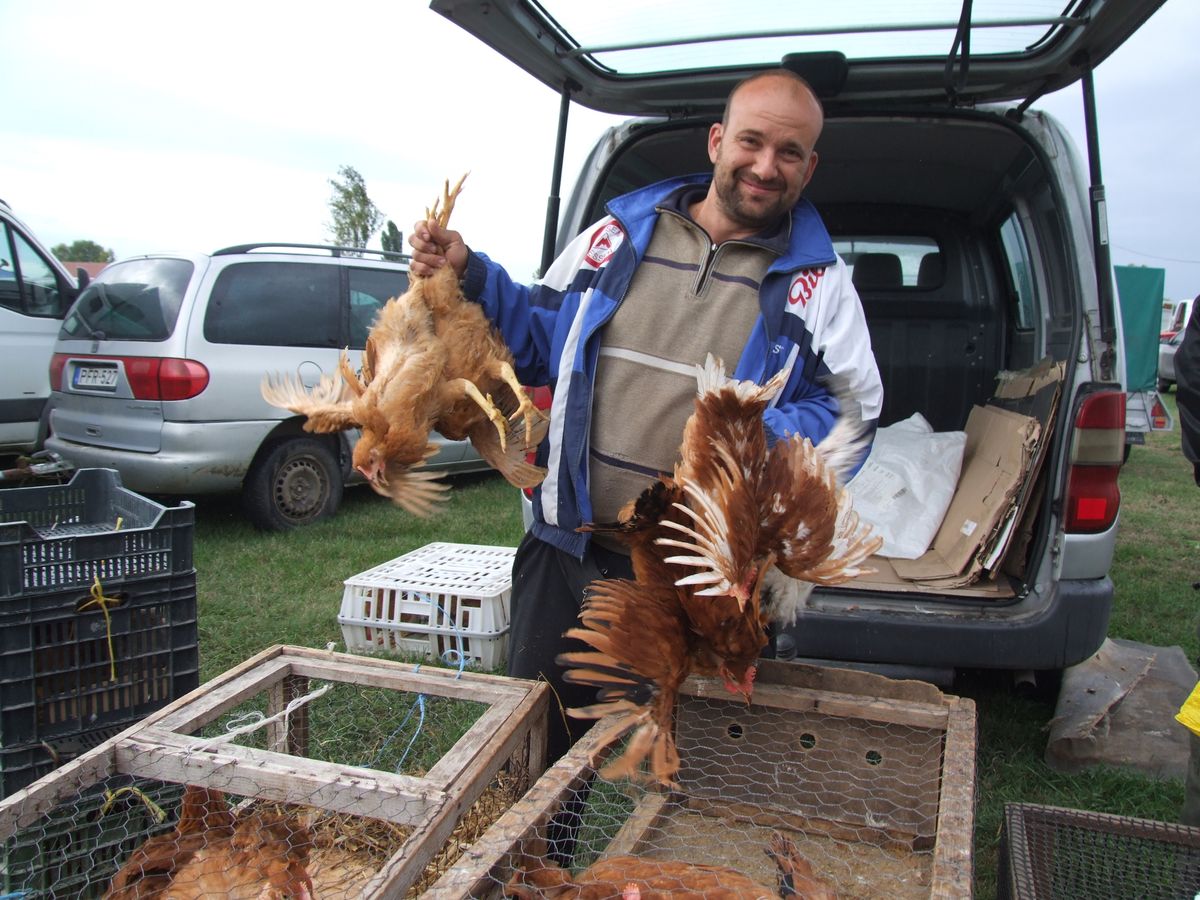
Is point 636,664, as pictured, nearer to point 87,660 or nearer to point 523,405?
point 523,405

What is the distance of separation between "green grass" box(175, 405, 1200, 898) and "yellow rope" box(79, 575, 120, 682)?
6.08ft

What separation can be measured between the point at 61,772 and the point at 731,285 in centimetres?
177

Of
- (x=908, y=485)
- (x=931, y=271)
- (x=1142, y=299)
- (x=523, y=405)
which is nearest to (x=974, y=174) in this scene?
(x=931, y=271)

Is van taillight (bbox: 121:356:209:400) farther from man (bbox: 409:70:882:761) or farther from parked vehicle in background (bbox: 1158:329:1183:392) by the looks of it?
parked vehicle in background (bbox: 1158:329:1183:392)

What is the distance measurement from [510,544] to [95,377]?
317 cm

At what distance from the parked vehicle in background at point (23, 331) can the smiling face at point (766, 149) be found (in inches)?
270

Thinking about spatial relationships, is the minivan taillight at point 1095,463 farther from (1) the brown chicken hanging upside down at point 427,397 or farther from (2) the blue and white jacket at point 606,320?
(1) the brown chicken hanging upside down at point 427,397

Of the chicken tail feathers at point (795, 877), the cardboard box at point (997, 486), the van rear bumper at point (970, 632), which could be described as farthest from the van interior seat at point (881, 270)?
the chicken tail feathers at point (795, 877)

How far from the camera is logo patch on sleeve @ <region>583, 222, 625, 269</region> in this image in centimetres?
214

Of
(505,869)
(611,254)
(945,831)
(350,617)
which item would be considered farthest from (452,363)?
(350,617)

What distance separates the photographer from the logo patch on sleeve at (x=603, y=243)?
7.01 feet

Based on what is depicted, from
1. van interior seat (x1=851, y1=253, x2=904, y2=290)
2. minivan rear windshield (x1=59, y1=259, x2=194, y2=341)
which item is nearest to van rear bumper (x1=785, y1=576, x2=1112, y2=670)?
van interior seat (x1=851, y1=253, x2=904, y2=290)

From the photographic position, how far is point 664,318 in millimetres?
2031

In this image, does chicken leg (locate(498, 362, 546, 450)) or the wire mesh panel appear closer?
the wire mesh panel
